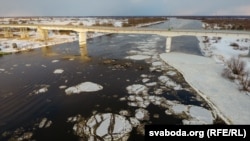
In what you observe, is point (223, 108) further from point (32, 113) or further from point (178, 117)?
point (32, 113)

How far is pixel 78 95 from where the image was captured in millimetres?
18922

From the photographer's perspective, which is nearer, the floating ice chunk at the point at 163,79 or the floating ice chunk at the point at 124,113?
the floating ice chunk at the point at 124,113

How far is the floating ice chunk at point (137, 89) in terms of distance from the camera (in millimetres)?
19267

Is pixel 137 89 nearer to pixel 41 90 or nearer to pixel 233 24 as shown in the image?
pixel 41 90

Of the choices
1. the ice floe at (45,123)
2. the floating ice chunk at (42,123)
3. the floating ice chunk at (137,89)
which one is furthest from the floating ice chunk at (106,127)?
the floating ice chunk at (137,89)

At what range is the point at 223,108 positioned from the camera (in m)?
15.6

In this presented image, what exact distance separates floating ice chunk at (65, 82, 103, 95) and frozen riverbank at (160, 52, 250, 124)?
10.1m

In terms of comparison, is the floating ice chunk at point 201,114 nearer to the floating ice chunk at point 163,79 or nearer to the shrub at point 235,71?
the floating ice chunk at point 163,79

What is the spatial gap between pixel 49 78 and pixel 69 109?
9165 mm

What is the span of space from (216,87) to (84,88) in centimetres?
1335

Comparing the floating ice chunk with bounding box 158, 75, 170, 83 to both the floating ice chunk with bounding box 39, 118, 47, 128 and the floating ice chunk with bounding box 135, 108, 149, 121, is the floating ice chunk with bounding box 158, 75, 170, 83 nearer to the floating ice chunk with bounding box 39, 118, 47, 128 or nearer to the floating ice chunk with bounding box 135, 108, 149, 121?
the floating ice chunk with bounding box 135, 108, 149, 121

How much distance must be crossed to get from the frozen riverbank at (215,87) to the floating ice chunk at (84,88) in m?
10.1

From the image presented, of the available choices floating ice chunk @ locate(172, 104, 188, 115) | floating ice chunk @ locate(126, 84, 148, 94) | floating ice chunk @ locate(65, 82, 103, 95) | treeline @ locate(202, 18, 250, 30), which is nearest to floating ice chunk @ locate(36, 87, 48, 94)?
floating ice chunk @ locate(65, 82, 103, 95)

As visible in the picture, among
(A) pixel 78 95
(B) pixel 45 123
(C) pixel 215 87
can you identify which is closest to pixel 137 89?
(A) pixel 78 95
